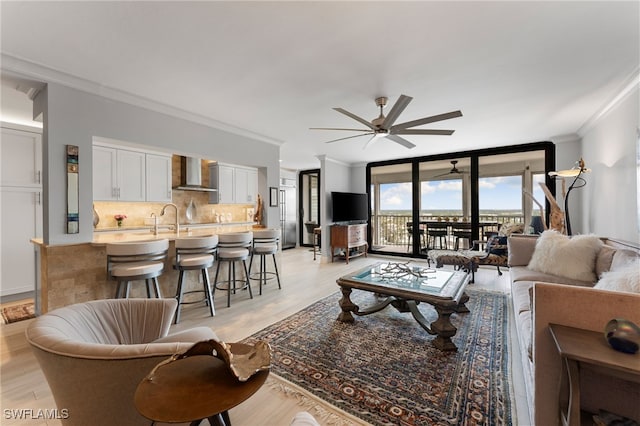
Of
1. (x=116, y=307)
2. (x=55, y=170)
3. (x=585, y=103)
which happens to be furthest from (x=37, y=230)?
(x=585, y=103)

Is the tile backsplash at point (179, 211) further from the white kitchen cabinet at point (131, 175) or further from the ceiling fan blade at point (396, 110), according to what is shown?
the ceiling fan blade at point (396, 110)

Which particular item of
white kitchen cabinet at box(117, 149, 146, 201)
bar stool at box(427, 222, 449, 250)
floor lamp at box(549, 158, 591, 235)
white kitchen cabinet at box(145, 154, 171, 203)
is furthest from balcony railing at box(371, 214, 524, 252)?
white kitchen cabinet at box(117, 149, 146, 201)

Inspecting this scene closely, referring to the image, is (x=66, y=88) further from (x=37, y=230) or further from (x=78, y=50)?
(x=37, y=230)

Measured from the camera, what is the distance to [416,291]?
2.48 meters

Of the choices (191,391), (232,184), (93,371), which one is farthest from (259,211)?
(191,391)

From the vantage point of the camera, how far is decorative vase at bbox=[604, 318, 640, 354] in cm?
99

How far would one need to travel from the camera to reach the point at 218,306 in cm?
345

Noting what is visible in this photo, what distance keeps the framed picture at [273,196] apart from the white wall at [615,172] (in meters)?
4.37

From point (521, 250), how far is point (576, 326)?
2515 mm

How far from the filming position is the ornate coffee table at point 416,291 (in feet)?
7.60

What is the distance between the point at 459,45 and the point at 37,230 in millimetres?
5596

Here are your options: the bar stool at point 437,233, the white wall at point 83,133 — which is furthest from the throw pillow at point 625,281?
the bar stool at point 437,233

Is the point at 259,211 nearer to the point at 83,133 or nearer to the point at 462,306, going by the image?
the point at 83,133

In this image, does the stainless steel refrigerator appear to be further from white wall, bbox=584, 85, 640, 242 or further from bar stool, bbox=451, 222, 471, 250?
white wall, bbox=584, 85, 640, 242
